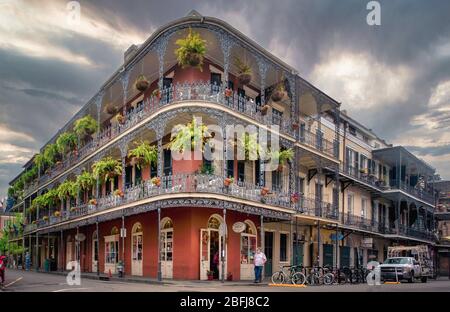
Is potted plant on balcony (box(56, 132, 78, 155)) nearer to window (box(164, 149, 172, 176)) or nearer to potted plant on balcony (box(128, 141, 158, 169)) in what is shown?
potted plant on balcony (box(128, 141, 158, 169))

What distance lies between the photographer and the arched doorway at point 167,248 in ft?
73.5

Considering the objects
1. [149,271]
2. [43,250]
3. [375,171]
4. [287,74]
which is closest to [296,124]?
[287,74]

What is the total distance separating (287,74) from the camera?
25281 millimetres

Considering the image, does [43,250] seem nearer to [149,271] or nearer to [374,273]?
[149,271]

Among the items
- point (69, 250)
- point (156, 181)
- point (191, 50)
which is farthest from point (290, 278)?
point (69, 250)

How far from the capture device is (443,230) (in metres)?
56.2

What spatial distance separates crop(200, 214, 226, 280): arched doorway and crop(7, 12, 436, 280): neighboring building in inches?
2.5

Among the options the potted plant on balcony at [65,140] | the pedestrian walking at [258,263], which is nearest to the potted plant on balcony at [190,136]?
the pedestrian walking at [258,263]

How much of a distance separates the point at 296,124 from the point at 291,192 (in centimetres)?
349

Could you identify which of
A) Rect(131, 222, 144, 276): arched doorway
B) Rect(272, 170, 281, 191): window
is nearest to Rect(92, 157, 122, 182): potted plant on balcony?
Rect(131, 222, 144, 276): arched doorway

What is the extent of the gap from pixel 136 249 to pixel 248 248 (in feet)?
19.5

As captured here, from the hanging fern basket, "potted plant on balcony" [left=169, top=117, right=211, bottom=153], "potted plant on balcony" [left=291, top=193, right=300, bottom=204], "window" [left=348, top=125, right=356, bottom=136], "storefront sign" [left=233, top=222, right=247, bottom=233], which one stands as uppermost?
the hanging fern basket

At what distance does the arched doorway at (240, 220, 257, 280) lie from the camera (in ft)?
77.6

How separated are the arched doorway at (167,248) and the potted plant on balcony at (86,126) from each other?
36.3ft
